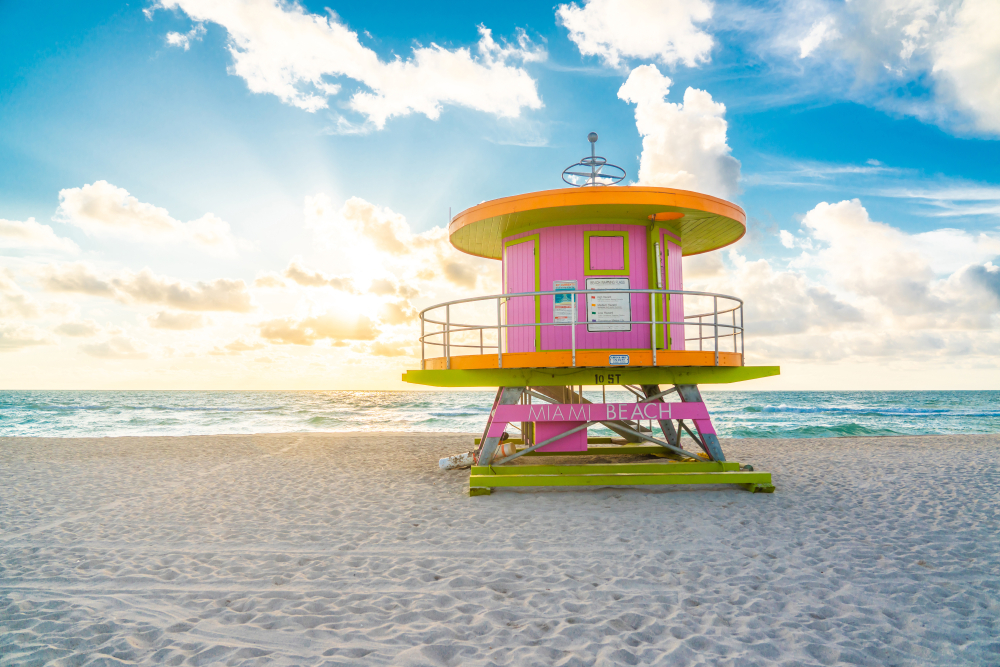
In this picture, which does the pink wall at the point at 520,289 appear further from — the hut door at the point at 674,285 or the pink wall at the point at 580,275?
the hut door at the point at 674,285

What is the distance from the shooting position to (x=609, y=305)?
9078 millimetres

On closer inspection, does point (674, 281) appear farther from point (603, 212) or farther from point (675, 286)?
point (603, 212)

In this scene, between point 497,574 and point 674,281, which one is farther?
point 674,281

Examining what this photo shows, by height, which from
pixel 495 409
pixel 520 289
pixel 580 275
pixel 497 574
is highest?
pixel 580 275

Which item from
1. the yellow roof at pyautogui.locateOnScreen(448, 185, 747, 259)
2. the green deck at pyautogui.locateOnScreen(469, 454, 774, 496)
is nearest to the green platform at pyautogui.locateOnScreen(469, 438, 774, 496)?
the green deck at pyautogui.locateOnScreen(469, 454, 774, 496)

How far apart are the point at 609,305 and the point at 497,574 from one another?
16.3 feet

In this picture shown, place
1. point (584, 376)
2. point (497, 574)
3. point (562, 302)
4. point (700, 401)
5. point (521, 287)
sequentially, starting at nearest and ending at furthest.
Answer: point (497, 574)
point (584, 376)
point (562, 302)
point (700, 401)
point (521, 287)

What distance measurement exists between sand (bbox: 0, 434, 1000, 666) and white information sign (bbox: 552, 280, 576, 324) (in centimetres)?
306

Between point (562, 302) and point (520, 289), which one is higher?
point (520, 289)

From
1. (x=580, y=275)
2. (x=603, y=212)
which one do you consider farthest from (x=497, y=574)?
(x=603, y=212)

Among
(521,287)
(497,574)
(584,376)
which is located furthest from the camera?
(521,287)

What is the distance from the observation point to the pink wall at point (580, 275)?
9141mm

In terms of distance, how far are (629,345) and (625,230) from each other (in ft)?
6.70

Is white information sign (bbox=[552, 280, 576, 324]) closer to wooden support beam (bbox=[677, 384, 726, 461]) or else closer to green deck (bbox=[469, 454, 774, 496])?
wooden support beam (bbox=[677, 384, 726, 461])
